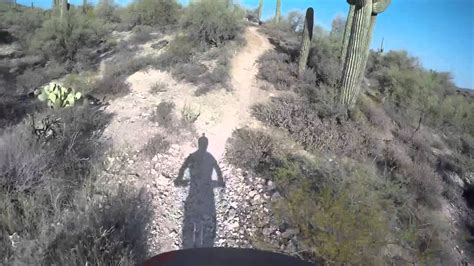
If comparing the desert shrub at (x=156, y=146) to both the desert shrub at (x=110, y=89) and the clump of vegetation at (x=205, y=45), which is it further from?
the desert shrub at (x=110, y=89)

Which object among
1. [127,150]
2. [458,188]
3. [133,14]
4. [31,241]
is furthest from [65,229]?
[133,14]

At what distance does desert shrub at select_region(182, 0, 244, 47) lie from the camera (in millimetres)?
13328

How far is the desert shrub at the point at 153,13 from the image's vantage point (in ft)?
54.3

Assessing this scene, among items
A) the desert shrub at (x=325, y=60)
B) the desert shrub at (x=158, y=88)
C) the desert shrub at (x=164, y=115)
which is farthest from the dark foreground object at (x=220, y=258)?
the desert shrub at (x=325, y=60)

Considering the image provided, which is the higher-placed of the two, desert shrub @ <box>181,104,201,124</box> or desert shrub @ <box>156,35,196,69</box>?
A: desert shrub @ <box>156,35,196,69</box>

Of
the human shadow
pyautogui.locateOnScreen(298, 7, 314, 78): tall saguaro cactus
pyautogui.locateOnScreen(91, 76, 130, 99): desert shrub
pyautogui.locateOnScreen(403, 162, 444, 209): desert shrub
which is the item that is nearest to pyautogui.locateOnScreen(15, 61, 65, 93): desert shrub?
pyautogui.locateOnScreen(91, 76, 130, 99): desert shrub

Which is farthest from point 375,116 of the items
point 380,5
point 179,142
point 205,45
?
point 205,45

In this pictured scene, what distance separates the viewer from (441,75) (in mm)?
15523

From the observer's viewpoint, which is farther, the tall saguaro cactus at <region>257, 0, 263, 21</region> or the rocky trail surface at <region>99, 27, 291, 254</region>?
the tall saguaro cactus at <region>257, 0, 263, 21</region>

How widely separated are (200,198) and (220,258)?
4138 mm

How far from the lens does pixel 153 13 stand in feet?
54.4

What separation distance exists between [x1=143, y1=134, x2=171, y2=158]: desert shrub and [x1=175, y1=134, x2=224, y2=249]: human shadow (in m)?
0.57

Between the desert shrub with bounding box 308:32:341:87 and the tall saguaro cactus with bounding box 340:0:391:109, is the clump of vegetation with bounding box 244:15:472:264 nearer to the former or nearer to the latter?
the desert shrub with bounding box 308:32:341:87

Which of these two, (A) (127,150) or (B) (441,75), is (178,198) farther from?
(B) (441,75)
